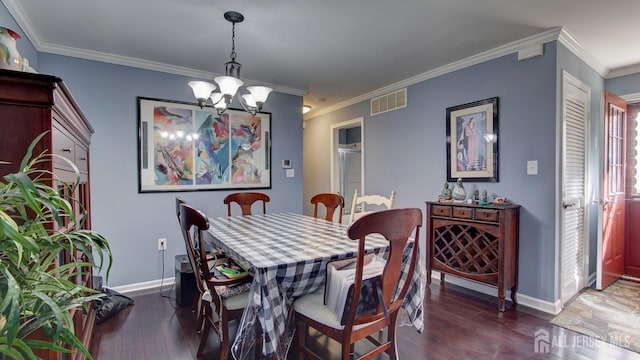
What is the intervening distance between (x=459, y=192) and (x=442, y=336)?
136 centimetres

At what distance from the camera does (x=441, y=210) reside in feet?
9.72

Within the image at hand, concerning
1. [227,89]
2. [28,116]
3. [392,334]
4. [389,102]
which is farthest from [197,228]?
[389,102]

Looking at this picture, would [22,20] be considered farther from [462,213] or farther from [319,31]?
[462,213]

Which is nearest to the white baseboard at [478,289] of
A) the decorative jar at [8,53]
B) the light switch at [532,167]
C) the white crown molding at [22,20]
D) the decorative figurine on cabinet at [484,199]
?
the decorative figurine on cabinet at [484,199]

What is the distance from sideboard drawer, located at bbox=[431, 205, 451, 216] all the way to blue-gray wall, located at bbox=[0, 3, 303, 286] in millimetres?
2441

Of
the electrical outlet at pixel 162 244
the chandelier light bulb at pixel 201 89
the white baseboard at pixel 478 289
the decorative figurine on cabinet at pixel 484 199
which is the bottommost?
the white baseboard at pixel 478 289

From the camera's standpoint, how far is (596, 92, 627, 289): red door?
2965 mm

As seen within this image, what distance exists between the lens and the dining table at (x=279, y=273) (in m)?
1.34

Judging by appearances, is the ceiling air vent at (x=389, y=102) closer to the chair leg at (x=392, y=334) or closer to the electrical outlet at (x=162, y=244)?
the chair leg at (x=392, y=334)

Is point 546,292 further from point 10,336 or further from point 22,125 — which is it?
point 22,125

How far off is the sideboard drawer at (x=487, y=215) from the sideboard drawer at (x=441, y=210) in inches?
10.5

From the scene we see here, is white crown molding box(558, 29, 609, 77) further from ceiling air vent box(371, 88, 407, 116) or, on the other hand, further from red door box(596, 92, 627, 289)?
ceiling air vent box(371, 88, 407, 116)

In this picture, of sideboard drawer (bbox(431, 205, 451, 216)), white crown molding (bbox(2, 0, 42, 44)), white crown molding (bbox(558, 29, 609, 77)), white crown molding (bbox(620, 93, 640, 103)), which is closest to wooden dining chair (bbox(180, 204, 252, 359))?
white crown molding (bbox(2, 0, 42, 44))

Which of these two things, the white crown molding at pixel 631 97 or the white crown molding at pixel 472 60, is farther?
the white crown molding at pixel 631 97
